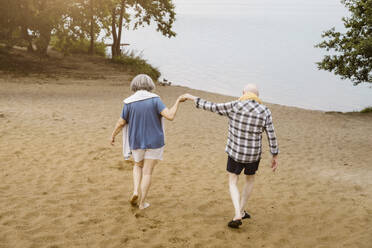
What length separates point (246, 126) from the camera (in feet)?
14.1

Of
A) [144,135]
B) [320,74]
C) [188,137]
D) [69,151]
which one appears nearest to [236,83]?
[320,74]

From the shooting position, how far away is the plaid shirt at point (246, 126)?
425cm

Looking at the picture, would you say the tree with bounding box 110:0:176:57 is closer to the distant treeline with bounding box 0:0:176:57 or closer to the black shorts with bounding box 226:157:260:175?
the distant treeline with bounding box 0:0:176:57

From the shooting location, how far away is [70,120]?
37.7ft

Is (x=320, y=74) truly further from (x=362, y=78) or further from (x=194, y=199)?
(x=194, y=199)

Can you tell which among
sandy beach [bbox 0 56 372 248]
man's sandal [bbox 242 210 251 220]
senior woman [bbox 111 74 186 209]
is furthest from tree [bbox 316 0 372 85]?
senior woman [bbox 111 74 186 209]

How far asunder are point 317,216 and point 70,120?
8.51 metres

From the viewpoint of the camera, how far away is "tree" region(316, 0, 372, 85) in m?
16.8

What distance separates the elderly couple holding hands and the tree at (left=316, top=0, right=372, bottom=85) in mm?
14621

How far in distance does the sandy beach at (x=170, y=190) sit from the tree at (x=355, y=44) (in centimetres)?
617

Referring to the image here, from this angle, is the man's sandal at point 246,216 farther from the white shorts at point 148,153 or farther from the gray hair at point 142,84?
the gray hair at point 142,84

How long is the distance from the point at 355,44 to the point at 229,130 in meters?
15.7

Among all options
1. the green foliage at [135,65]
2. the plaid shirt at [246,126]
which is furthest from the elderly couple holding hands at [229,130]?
the green foliage at [135,65]

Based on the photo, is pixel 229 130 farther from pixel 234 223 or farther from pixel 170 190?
pixel 170 190
